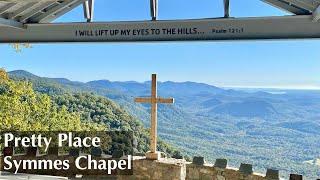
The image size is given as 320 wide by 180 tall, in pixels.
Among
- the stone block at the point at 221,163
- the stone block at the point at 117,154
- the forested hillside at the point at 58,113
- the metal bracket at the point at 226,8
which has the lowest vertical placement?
the stone block at the point at 221,163

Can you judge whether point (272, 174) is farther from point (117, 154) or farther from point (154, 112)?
point (117, 154)

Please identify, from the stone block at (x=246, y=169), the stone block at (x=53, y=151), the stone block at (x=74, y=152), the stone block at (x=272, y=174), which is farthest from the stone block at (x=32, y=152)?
the stone block at (x=272, y=174)

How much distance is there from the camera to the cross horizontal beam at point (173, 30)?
5812 millimetres

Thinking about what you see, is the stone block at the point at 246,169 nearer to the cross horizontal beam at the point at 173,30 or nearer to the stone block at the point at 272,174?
the stone block at the point at 272,174

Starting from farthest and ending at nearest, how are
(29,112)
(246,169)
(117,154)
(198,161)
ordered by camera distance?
(29,112) → (117,154) → (198,161) → (246,169)

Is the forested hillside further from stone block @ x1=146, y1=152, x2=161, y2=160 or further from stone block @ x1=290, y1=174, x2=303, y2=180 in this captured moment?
stone block @ x1=290, y1=174, x2=303, y2=180

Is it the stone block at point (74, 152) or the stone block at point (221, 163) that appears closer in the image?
the stone block at point (221, 163)

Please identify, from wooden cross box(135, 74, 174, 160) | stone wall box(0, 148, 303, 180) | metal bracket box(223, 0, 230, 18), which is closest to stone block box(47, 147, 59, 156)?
stone wall box(0, 148, 303, 180)

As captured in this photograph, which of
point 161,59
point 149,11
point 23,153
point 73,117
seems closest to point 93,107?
point 73,117

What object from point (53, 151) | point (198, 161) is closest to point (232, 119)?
point (53, 151)

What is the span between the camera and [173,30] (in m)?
6.25

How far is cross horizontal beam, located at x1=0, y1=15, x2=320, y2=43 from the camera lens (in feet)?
19.1

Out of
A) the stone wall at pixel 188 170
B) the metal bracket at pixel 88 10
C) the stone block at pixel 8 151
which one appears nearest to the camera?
the metal bracket at pixel 88 10

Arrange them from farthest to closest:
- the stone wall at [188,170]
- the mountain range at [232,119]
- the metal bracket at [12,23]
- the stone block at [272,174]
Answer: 1. the mountain range at [232,119]
2. the stone wall at [188,170]
3. the stone block at [272,174]
4. the metal bracket at [12,23]
